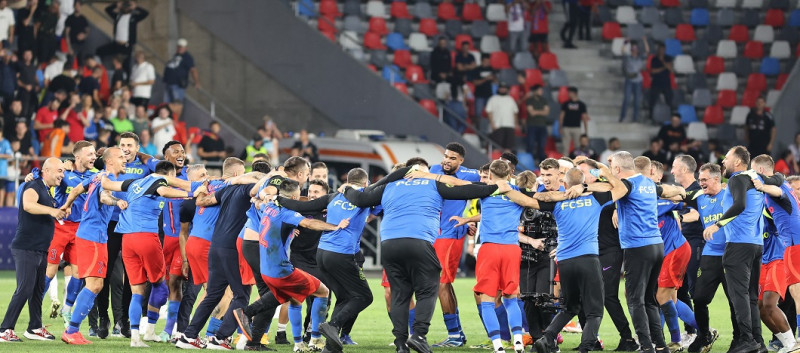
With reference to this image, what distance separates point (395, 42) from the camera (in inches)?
1278

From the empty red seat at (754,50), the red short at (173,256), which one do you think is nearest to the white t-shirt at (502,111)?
the empty red seat at (754,50)

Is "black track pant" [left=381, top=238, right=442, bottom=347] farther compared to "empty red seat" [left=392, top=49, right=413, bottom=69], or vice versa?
"empty red seat" [left=392, top=49, right=413, bottom=69]

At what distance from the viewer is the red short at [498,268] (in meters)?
12.9

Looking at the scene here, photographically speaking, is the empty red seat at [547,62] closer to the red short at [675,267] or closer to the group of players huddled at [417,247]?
the group of players huddled at [417,247]

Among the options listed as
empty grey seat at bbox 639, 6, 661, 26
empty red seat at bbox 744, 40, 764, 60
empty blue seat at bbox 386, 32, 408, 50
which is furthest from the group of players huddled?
empty grey seat at bbox 639, 6, 661, 26

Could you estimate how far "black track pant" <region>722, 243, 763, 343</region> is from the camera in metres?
12.9

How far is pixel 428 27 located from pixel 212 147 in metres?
8.79

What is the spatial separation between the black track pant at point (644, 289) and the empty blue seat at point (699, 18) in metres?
22.8

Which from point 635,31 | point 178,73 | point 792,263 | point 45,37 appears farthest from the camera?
point 635,31

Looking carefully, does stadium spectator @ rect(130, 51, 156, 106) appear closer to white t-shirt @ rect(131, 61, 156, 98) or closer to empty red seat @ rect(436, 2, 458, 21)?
white t-shirt @ rect(131, 61, 156, 98)

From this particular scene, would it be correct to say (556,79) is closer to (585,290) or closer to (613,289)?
(613,289)

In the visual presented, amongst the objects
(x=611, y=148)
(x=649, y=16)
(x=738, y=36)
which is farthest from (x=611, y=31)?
(x=611, y=148)

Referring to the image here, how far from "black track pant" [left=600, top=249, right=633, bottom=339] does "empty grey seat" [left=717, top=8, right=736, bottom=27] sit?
22.3 meters

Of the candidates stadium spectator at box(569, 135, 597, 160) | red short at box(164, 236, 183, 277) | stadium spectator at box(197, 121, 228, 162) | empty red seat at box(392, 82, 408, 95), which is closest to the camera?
red short at box(164, 236, 183, 277)
